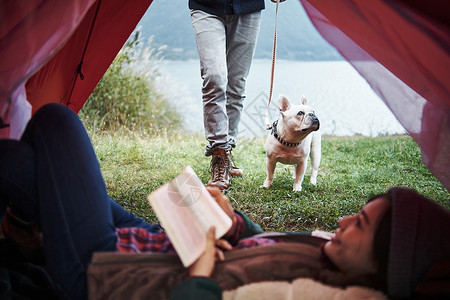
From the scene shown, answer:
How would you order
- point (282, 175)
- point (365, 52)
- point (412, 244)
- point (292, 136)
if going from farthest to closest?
point (282, 175) < point (292, 136) < point (365, 52) < point (412, 244)

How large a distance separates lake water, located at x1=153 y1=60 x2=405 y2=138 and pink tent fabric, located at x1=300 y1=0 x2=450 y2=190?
299 cm

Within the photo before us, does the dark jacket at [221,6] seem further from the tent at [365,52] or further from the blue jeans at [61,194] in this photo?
the blue jeans at [61,194]

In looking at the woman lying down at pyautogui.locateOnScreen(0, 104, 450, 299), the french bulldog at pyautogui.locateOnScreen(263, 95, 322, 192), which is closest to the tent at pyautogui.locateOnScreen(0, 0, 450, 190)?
the woman lying down at pyautogui.locateOnScreen(0, 104, 450, 299)

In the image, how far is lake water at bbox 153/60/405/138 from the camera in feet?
18.2

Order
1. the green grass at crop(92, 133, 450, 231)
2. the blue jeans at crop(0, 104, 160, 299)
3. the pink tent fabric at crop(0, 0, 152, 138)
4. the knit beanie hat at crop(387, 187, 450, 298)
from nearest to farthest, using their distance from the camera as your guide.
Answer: the knit beanie hat at crop(387, 187, 450, 298) < the blue jeans at crop(0, 104, 160, 299) < the pink tent fabric at crop(0, 0, 152, 138) < the green grass at crop(92, 133, 450, 231)

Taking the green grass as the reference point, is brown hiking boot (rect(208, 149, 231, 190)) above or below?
above

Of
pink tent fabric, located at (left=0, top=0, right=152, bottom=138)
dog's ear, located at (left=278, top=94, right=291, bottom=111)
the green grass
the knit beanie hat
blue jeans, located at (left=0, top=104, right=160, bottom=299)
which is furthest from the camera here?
dog's ear, located at (left=278, top=94, right=291, bottom=111)

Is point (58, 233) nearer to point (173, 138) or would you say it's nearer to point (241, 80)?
point (241, 80)

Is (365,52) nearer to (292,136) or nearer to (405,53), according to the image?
(405,53)

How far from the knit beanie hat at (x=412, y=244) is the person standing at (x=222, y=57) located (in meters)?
1.73

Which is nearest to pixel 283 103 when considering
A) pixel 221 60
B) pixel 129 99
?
pixel 221 60

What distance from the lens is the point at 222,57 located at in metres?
2.55

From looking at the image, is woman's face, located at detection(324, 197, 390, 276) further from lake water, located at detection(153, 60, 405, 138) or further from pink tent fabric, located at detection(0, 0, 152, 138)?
lake water, located at detection(153, 60, 405, 138)

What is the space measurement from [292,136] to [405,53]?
4.07 ft
